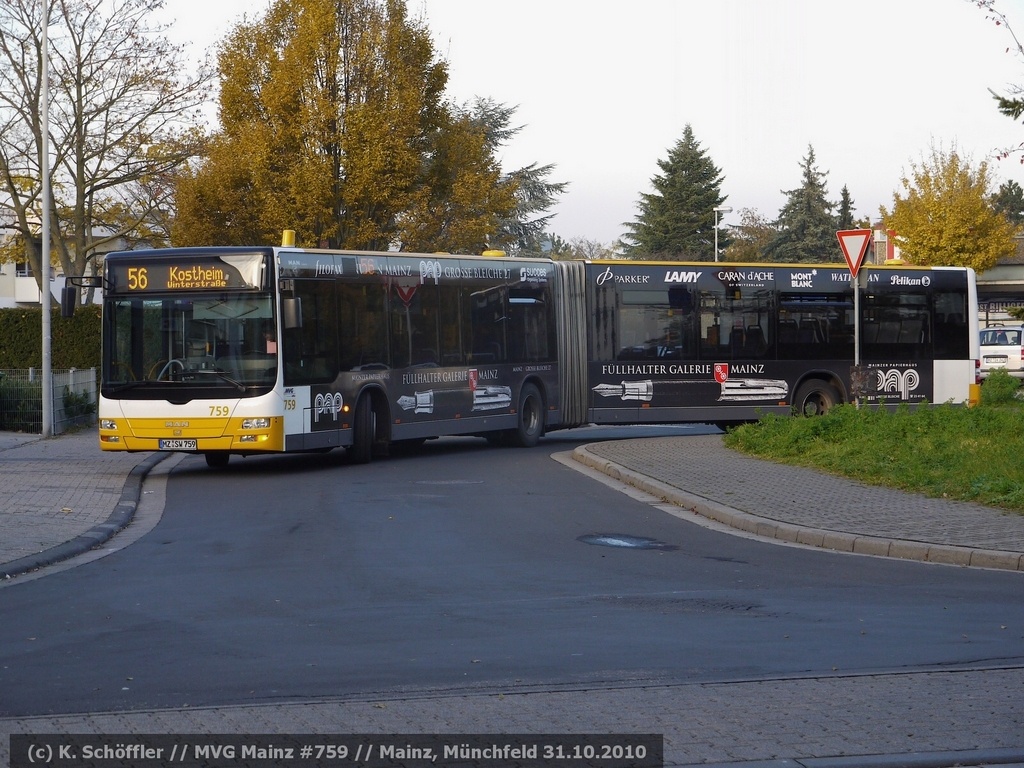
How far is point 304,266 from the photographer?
705 inches

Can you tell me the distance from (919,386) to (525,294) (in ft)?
27.2

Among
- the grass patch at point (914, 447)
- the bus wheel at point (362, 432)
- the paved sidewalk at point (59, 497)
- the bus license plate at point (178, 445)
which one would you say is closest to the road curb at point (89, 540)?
the paved sidewalk at point (59, 497)

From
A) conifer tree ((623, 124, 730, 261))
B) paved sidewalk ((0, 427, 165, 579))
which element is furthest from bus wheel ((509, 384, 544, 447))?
conifer tree ((623, 124, 730, 261))

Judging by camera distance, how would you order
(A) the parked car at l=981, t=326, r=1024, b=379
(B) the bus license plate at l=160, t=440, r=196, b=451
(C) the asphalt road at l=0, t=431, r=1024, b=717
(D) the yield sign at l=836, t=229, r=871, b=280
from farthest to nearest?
(A) the parked car at l=981, t=326, r=1024, b=379
(D) the yield sign at l=836, t=229, r=871, b=280
(B) the bus license plate at l=160, t=440, r=196, b=451
(C) the asphalt road at l=0, t=431, r=1024, b=717

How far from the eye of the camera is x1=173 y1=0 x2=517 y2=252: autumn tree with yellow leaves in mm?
30188

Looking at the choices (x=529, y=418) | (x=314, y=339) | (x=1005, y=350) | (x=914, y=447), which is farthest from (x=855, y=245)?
(x=1005, y=350)

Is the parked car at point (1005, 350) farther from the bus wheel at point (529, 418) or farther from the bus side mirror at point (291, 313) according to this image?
the bus side mirror at point (291, 313)

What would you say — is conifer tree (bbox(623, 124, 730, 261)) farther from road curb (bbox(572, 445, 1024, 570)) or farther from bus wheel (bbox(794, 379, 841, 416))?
road curb (bbox(572, 445, 1024, 570))

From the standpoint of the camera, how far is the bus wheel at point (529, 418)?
22641mm

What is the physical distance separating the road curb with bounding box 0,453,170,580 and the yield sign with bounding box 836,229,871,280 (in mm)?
10718

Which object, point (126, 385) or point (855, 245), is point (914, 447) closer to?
point (855, 245)

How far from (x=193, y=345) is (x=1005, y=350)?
36.2 meters

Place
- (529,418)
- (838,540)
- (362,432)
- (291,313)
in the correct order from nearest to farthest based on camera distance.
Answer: (838,540) → (291,313) → (362,432) → (529,418)
